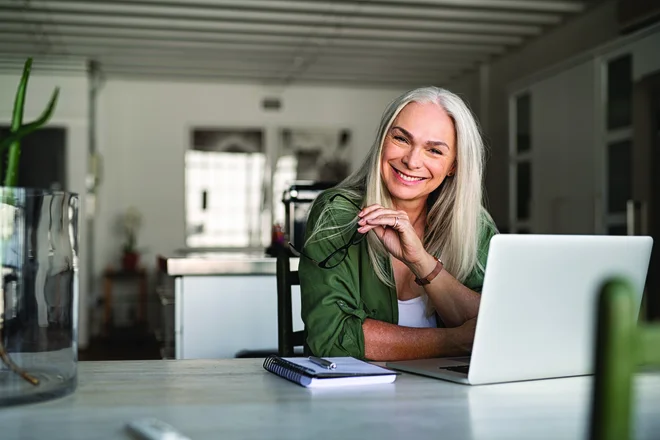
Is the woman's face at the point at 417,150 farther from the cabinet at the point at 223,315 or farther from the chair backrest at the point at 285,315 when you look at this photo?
the cabinet at the point at 223,315

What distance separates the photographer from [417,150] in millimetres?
1984

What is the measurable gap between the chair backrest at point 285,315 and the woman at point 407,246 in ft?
0.25

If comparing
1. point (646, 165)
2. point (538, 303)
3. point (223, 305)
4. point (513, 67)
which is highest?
point (513, 67)

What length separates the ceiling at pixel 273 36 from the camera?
20.5ft

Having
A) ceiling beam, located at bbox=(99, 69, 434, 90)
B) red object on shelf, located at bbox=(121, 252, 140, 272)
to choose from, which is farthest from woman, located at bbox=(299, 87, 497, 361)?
ceiling beam, located at bbox=(99, 69, 434, 90)

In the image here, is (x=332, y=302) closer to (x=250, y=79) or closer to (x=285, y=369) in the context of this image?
(x=285, y=369)

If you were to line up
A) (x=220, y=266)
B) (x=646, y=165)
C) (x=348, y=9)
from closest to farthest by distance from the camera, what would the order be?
(x=220, y=266)
(x=646, y=165)
(x=348, y=9)

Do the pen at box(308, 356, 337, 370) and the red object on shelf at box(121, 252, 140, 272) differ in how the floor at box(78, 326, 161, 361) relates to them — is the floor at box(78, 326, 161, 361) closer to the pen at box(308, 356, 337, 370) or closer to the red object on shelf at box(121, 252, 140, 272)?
the red object on shelf at box(121, 252, 140, 272)

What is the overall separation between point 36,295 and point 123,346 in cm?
732

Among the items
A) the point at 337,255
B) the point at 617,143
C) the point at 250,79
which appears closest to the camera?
the point at 337,255

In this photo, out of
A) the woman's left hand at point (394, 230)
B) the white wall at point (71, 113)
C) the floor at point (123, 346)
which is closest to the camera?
the woman's left hand at point (394, 230)

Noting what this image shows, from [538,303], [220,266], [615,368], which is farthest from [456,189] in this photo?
[615,368]

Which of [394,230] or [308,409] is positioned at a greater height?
[394,230]

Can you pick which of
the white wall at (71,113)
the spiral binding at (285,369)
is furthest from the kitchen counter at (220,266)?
the white wall at (71,113)
